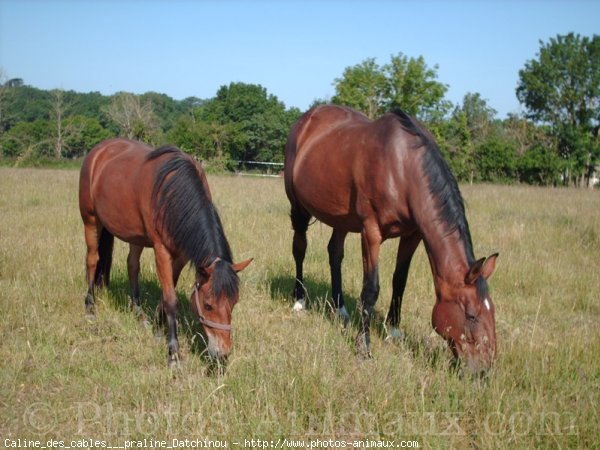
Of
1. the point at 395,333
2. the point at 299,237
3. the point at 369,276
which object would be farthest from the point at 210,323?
the point at 299,237

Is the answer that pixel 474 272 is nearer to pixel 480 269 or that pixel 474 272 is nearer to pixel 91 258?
pixel 480 269

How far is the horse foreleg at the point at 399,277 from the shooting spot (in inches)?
177

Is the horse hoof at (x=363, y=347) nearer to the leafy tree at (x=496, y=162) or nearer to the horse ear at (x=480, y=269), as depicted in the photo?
the horse ear at (x=480, y=269)

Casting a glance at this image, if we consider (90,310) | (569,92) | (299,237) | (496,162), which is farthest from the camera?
(569,92)

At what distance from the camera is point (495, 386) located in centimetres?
308

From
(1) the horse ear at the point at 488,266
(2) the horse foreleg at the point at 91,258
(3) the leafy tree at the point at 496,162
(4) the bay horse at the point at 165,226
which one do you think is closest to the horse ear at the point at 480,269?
(1) the horse ear at the point at 488,266

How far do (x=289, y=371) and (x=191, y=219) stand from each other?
1476 mm

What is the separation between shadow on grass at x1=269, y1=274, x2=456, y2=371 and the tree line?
21054mm

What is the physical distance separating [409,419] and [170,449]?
1378 millimetres

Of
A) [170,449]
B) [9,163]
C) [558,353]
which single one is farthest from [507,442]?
[9,163]

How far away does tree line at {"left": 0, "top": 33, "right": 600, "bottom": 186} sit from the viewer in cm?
3281

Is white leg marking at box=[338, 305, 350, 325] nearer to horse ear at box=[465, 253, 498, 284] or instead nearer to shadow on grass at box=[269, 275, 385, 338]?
shadow on grass at box=[269, 275, 385, 338]

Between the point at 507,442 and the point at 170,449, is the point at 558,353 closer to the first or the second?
the point at 507,442

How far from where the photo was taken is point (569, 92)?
41.1 m
